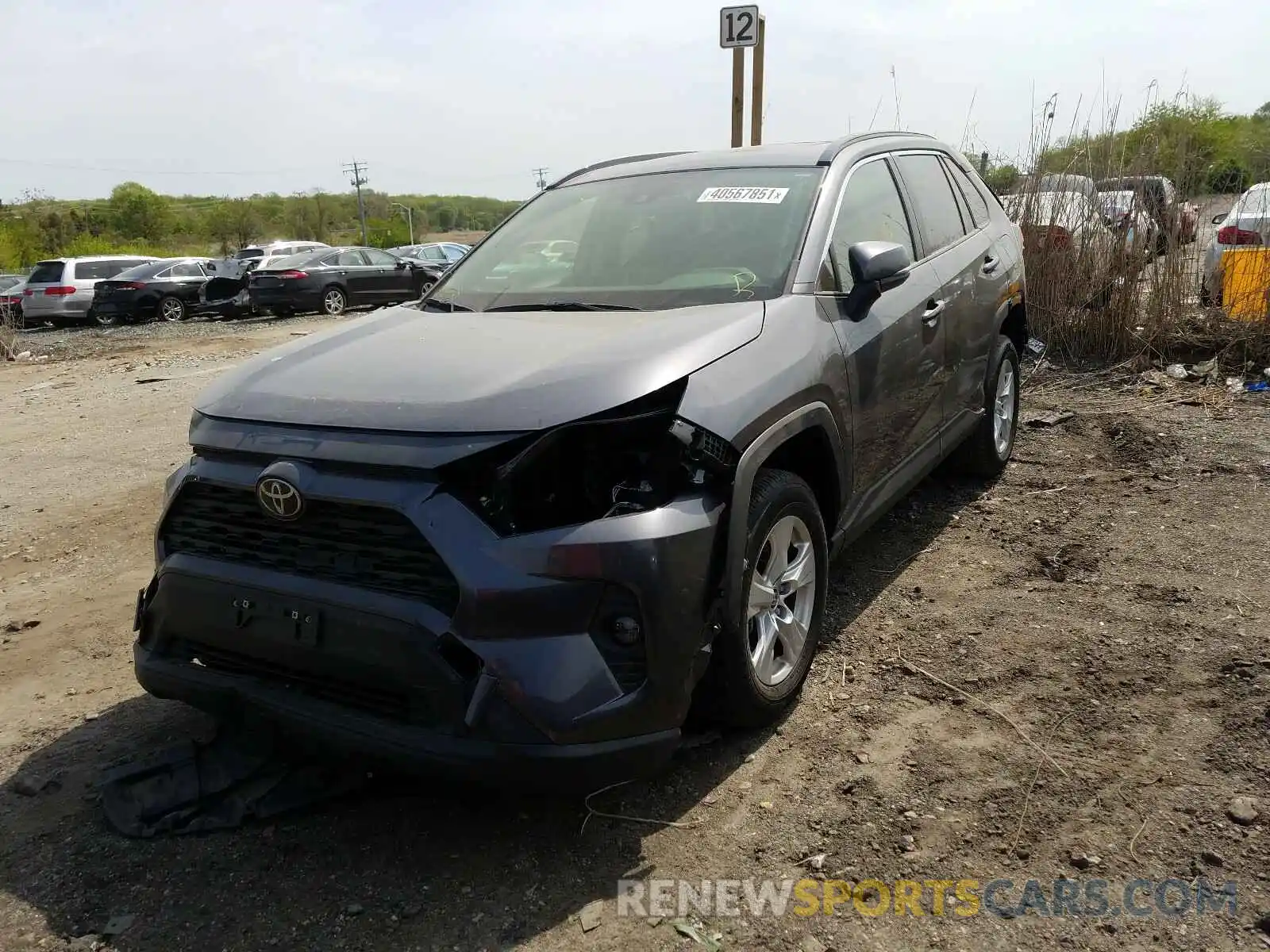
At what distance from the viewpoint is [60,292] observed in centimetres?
2211

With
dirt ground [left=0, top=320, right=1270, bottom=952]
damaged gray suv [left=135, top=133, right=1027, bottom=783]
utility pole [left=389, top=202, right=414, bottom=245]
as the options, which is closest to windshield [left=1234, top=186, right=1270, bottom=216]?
dirt ground [left=0, top=320, right=1270, bottom=952]

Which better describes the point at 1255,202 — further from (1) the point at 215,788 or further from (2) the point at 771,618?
(1) the point at 215,788

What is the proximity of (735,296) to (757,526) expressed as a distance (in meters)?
0.88

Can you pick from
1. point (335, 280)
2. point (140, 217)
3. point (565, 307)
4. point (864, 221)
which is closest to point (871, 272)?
point (864, 221)

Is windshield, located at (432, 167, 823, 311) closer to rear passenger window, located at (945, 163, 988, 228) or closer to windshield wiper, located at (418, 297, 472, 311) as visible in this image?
windshield wiper, located at (418, 297, 472, 311)

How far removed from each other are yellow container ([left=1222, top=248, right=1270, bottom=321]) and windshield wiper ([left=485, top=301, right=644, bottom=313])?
21.9 ft

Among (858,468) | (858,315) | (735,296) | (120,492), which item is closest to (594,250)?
(735,296)

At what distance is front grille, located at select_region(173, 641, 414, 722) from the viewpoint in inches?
95.6

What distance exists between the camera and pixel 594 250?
3779mm

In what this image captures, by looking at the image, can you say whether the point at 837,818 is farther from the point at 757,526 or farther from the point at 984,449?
the point at 984,449

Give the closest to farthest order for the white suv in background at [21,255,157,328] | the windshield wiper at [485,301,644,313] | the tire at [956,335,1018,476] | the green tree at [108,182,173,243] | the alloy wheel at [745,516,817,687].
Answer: the alloy wheel at [745,516,817,687] < the windshield wiper at [485,301,644,313] < the tire at [956,335,1018,476] < the white suv in background at [21,255,157,328] < the green tree at [108,182,173,243]

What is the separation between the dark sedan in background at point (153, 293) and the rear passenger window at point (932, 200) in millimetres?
19943

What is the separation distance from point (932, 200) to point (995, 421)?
136 cm

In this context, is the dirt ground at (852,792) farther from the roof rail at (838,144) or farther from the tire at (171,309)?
the tire at (171,309)
